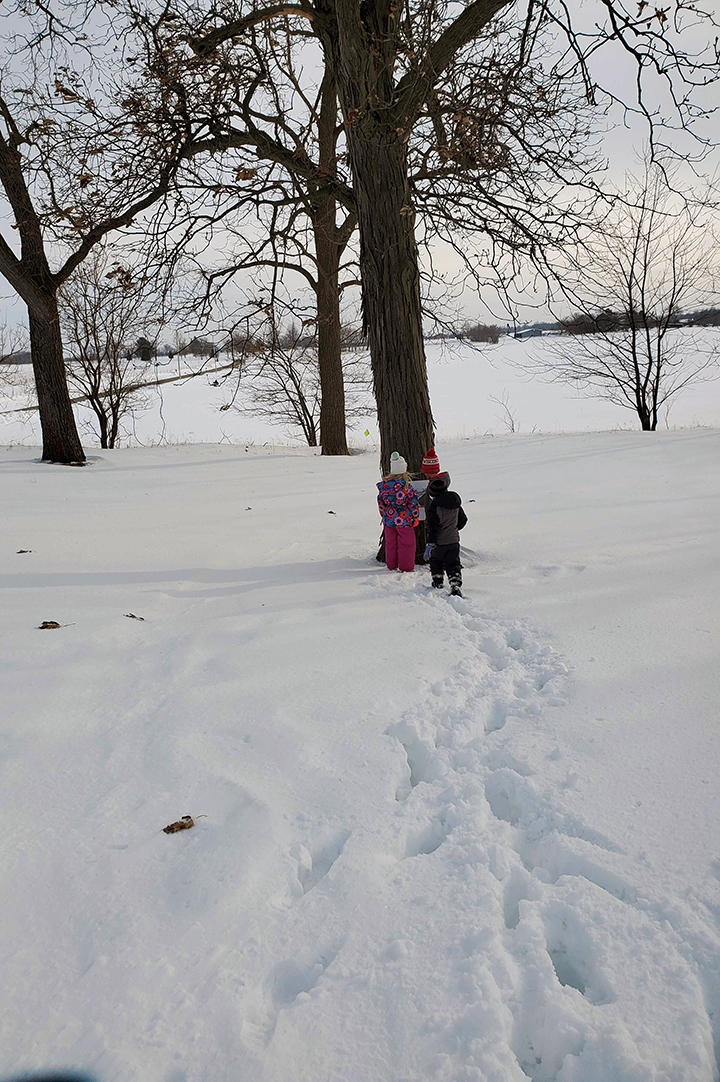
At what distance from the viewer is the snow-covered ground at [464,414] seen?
87.7 ft

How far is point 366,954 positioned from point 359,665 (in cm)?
185

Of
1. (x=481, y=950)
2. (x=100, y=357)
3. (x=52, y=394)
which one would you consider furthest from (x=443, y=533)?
(x=100, y=357)

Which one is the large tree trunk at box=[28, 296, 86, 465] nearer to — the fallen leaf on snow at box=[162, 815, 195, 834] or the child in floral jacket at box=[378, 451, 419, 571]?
the child in floral jacket at box=[378, 451, 419, 571]

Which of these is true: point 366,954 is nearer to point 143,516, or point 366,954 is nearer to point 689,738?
point 689,738

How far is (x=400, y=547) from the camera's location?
5.39m

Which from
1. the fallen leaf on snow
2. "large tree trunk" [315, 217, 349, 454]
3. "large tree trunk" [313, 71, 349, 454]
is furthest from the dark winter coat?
"large tree trunk" [315, 217, 349, 454]

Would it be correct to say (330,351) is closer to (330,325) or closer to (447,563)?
(330,325)

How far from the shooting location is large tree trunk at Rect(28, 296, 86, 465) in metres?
10.5

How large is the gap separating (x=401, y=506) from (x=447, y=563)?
0.66m

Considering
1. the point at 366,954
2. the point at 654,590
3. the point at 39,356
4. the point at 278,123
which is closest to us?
the point at 366,954

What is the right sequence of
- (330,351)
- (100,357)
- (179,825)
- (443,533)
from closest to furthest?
1. (179,825)
2. (443,533)
3. (330,351)
4. (100,357)

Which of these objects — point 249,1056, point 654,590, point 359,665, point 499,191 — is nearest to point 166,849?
point 249,1056

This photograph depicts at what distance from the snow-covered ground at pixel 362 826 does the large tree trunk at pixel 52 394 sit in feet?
20.5

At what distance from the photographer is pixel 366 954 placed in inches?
70.7
